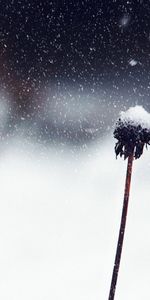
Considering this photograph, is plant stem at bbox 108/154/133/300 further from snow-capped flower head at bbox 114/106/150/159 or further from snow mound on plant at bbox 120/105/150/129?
snow mound on plant at bbox 120/105/150/129

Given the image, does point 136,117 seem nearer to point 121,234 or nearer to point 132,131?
point 132,131

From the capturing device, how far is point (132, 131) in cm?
1256

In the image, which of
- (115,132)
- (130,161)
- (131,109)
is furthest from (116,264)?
(131,109)

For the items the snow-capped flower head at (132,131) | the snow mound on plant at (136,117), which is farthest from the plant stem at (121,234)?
the snow mound on plant at (136,117)

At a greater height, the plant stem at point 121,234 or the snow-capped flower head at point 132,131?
the snow-capped flower head at point 132,131

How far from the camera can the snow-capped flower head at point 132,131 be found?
1189 cm

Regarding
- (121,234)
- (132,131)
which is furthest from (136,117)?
(121,234)

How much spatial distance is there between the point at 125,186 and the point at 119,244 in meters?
1.97

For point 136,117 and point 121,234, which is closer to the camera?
point 136,117

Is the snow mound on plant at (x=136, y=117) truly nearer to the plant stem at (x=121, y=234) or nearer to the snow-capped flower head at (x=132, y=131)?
the snow-capped flower head at (x=132, y=131)

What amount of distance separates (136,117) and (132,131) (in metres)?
0.80

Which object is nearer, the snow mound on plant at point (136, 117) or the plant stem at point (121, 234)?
the snow mound on plant at point (136, 117)

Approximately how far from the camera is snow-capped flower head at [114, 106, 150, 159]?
11891 mm

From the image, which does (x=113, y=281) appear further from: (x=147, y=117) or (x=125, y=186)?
(x=147, y=117)
